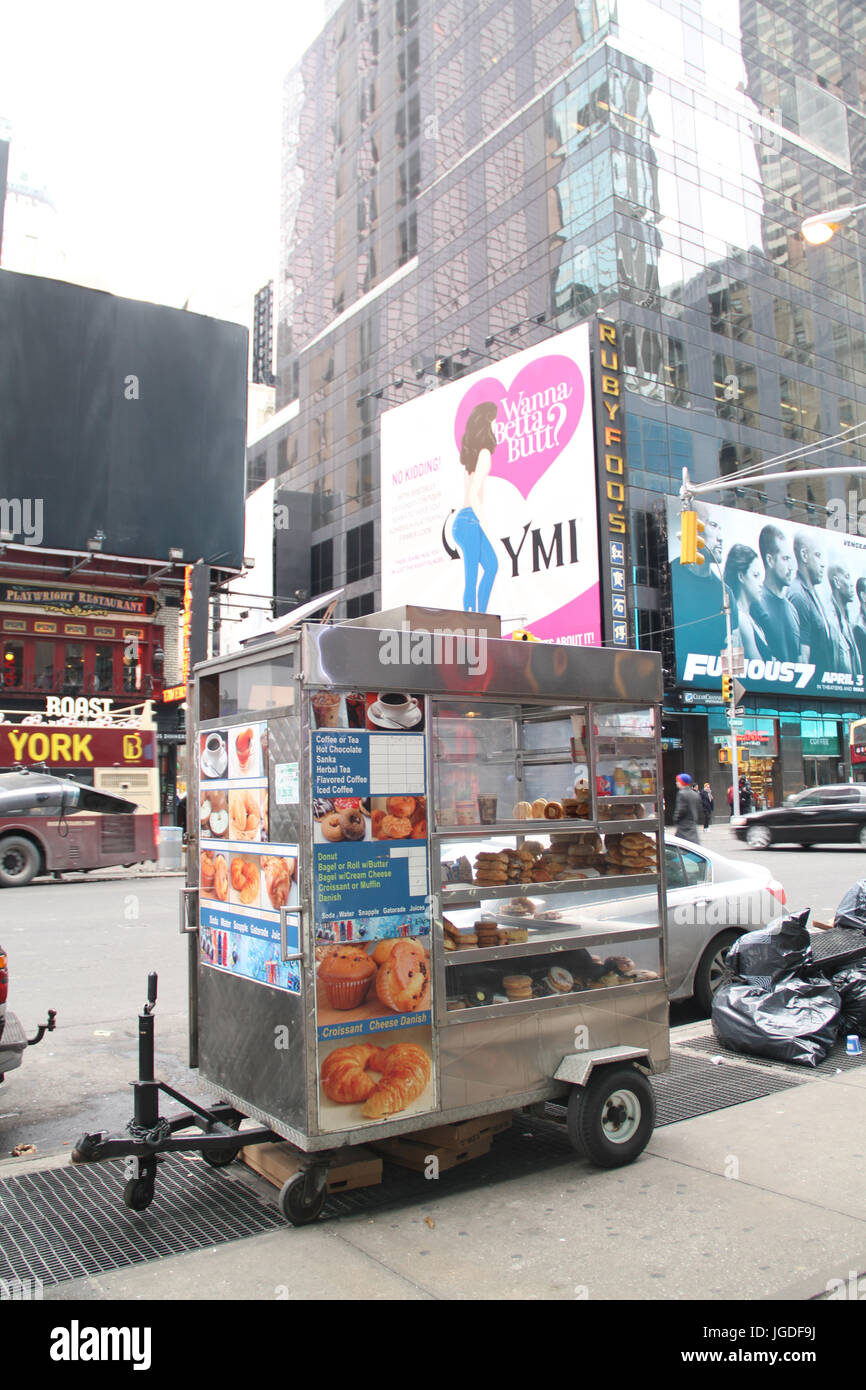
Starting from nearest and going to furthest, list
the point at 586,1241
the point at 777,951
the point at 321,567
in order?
the point at 586,1241, the point at 777,951, the point at 321,567

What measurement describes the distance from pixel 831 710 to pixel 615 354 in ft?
65.3

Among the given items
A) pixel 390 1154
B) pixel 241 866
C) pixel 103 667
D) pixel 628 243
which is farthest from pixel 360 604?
pixel 390 1154

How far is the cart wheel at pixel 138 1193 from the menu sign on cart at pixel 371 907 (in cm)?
85

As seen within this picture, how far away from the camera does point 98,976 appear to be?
9.31 meters

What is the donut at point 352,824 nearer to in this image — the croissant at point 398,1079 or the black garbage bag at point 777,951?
the croissant at point 398,1079

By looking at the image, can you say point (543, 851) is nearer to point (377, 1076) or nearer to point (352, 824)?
point (352, 824)

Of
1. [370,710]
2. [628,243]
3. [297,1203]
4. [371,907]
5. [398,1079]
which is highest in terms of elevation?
[628,243]

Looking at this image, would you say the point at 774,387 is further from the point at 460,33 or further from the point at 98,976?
the point at 98,976

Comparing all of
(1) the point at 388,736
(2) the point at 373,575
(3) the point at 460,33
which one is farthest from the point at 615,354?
(1) the point at 388,736

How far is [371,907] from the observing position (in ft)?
13.8

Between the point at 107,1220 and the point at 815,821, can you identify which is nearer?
the point at 107,1220

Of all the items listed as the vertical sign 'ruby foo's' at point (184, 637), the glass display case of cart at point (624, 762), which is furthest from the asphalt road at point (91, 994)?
the vertical sign 'ruby foo's' at point (184, 637)

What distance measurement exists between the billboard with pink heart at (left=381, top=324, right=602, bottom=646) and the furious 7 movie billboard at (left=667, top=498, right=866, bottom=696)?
175 inches

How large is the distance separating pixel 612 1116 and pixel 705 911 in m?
3.47
